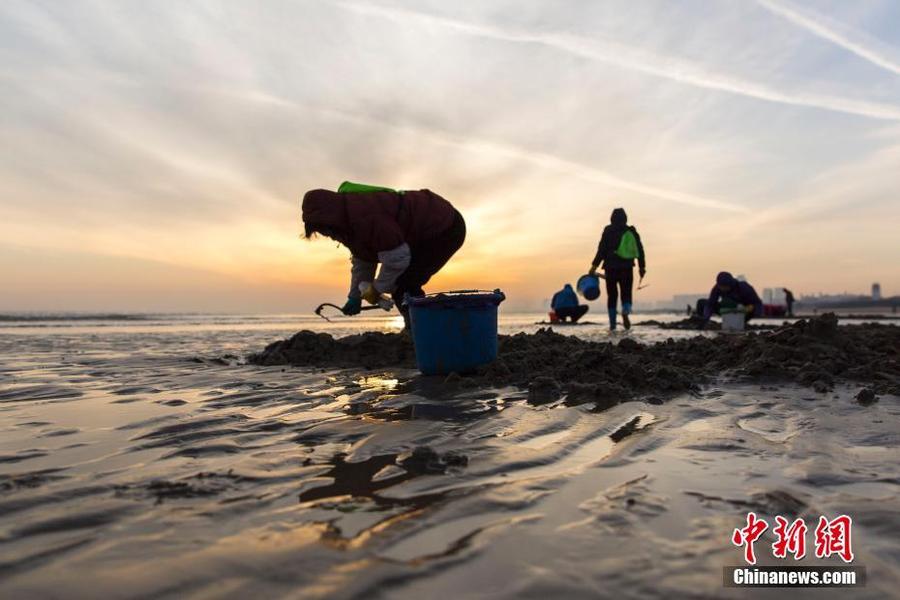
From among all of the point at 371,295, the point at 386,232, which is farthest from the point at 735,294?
the point at 386,232

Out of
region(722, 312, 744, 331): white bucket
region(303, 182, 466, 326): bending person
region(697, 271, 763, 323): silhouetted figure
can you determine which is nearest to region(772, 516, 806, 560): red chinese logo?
region(303, 182, 466, 326): bending person

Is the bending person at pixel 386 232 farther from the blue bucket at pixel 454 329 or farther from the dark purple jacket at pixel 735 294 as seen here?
the dark purple jacket at pixel 735 294

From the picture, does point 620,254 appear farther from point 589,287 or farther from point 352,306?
point 352,306

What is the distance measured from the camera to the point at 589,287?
1608cm

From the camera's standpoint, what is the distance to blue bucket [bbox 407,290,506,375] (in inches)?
163

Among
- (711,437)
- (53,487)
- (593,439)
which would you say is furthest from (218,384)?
(711,437)

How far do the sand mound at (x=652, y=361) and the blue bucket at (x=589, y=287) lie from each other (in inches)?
387

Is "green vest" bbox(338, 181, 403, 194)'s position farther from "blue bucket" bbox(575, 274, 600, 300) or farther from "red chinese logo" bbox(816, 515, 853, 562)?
"blue bucket" bbox(575, 274, 600, 300)

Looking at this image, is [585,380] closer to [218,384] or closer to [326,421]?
[326,421]

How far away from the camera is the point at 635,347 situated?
18.1ft

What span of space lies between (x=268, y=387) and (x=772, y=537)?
348cm

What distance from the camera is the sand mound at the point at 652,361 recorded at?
3.67 m

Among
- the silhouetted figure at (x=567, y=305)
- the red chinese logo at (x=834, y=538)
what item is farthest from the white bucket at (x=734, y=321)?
the red chinese logo at (x=834, y=538)

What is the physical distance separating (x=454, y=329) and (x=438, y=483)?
239 centimetres
